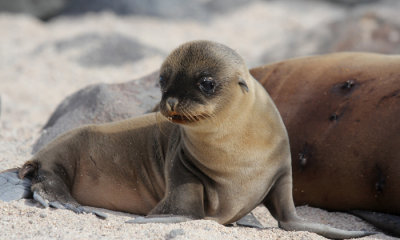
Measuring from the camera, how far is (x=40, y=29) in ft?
39.3

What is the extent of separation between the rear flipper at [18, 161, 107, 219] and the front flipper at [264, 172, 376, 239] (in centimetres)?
98

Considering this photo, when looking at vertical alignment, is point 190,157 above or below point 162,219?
above

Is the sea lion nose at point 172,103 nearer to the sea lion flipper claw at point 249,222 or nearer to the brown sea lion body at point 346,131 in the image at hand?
the sea lion flipper claw at point 249,222

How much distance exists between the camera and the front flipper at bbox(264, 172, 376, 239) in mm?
3305

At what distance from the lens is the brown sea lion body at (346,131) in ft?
12.5

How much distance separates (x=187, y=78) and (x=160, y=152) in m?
0.77

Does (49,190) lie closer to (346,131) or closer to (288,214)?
(288,214)

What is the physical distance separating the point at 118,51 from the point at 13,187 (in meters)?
6.02

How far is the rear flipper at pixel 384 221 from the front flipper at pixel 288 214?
0.28 meters

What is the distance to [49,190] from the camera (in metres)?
3.78

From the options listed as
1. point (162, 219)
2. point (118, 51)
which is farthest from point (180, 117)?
point (118, 51)

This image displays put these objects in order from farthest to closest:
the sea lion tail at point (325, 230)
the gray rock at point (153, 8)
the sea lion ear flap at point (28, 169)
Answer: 1. the gray rock at point (153, 8)
2. the sea lion ear flap at point (28, 169)
3. the sea lion tail at point (325, 230)

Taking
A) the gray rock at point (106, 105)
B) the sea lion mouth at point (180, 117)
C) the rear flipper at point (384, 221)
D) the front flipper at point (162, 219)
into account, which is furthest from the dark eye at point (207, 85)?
the gray rock at point (106, 105)

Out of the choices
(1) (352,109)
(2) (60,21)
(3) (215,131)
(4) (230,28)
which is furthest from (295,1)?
(3) (215,131)
